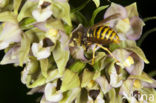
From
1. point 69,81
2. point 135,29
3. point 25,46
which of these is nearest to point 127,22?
point 135,29

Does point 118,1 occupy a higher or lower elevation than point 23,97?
higher

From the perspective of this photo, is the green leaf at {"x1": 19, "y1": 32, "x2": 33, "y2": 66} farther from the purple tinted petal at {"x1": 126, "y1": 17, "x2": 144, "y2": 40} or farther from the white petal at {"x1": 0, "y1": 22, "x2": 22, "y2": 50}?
the purple tinted petal at {"x1": 126, "y1": 17, "x2": 144, "y2": 40}

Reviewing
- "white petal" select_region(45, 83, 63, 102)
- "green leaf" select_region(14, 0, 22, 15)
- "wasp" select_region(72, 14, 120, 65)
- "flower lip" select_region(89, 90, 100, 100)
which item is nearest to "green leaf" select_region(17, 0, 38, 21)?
"green leaf" select_region(14, 0, 22, 15)

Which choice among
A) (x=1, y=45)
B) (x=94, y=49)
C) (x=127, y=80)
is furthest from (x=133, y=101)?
(x=1, y=45)

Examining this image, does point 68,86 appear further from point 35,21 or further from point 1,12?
point 1,12

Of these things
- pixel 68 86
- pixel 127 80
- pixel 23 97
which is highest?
pixel 68 86

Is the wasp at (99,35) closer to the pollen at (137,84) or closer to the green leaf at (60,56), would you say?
the green leaf at (60,56)

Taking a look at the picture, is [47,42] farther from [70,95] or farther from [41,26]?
[70,95]
